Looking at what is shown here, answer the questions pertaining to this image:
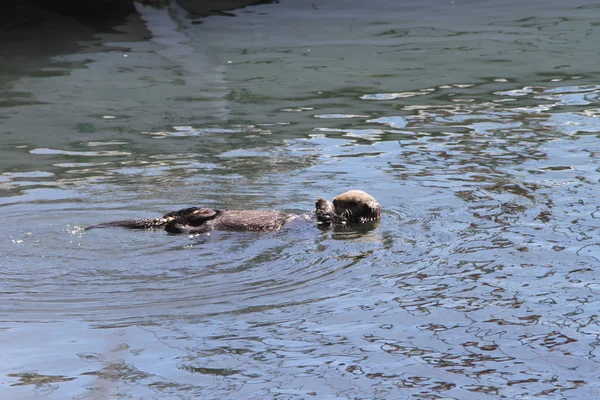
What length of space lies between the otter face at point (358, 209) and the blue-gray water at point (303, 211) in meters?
0.16

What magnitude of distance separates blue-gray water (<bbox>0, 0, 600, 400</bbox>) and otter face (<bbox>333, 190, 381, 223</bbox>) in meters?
0.16

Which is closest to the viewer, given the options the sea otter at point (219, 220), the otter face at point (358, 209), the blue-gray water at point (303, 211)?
the blue-gray water at point (303, 211)

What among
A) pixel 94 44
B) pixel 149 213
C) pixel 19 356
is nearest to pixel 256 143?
pixel 149 213

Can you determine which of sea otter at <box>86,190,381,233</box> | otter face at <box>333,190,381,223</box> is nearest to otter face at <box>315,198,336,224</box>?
sea otter at <box>86,190,381,233</box>

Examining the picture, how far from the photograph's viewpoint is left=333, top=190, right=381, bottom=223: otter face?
7.25 meters

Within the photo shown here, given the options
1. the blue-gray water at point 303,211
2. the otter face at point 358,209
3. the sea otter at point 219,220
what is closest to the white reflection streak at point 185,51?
the blue-gray water at point 303,211

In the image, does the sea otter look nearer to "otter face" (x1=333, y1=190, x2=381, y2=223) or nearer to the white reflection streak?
"otter face" (x1=333, y1=190, x2=381, y2=223)

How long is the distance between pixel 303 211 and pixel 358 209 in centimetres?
62

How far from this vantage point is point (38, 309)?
5.52 meters

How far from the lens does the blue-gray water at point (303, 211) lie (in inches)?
184

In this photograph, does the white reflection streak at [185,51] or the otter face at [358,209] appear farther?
the white reflection streak at [185,51]

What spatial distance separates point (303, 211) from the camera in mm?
7742

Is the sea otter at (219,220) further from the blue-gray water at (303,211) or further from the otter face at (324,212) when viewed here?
the blue-gray water at (303,211)

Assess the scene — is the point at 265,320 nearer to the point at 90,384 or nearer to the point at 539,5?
the point at 90,384
